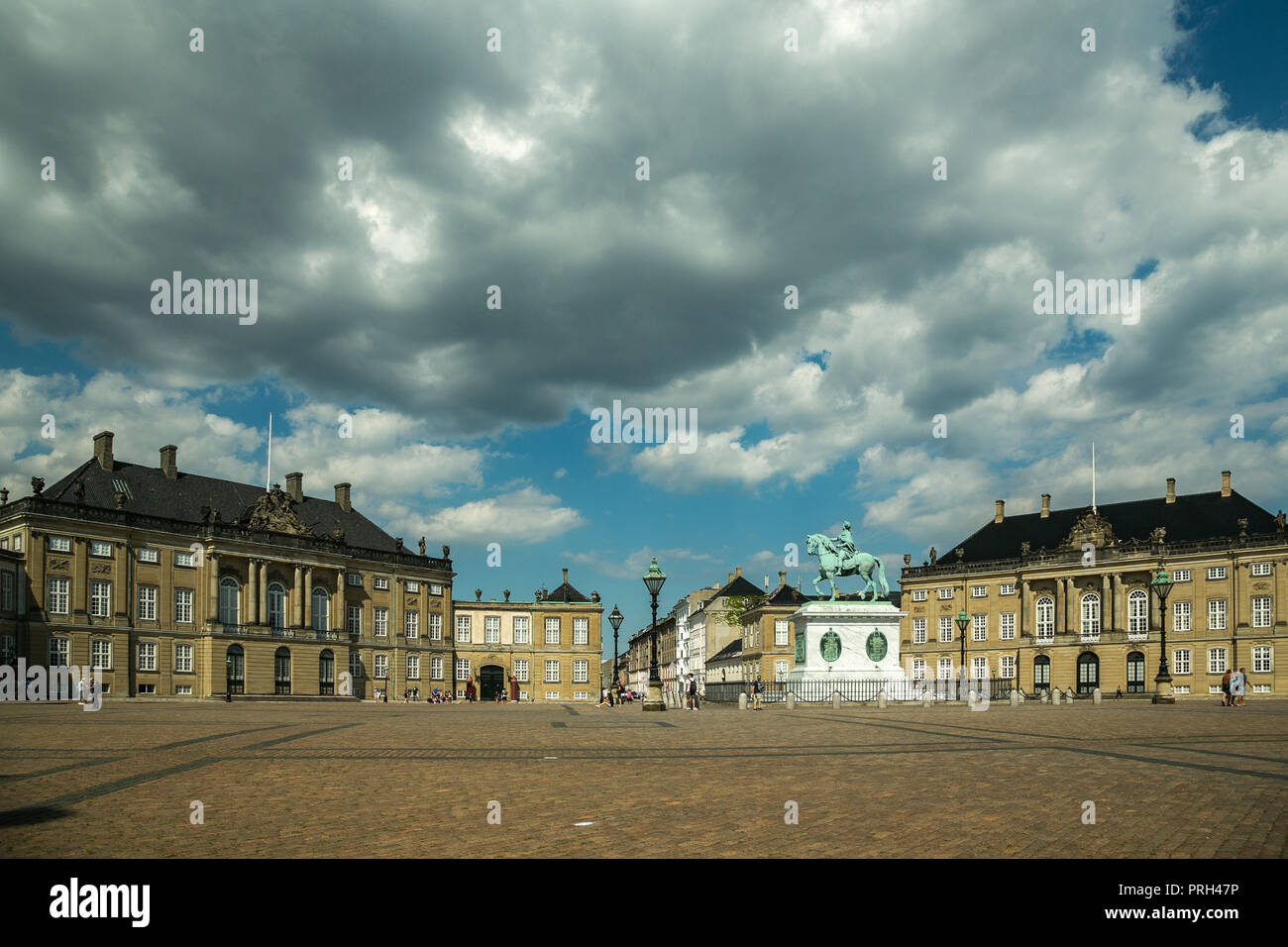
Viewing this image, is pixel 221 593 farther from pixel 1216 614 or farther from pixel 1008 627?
pixel 1216 614

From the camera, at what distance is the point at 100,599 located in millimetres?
69000

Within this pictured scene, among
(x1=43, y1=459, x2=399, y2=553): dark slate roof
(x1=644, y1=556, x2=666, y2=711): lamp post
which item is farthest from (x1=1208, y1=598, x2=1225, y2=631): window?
(x1=43, y1=459, x2=399, y2=553): dark slate roof

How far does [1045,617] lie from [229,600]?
6807cm

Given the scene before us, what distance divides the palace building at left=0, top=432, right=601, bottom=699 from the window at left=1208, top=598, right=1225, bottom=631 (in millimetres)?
54746

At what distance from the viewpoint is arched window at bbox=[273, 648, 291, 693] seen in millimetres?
78312

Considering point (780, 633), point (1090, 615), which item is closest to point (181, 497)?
point (780, 633)

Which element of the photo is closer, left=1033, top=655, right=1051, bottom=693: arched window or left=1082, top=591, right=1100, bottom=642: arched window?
left=1082, top=591, right=1100, bottom=642: arched window

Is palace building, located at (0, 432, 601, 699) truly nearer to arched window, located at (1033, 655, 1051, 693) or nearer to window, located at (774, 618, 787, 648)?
window, located at (774, 618, 787, 648)

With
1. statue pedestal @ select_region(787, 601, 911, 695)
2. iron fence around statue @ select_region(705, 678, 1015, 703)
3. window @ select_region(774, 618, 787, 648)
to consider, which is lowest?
window @ select_region(774, 618, 787, 648)

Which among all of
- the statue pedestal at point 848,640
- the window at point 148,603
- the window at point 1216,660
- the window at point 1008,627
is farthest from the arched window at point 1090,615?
the window at point 148,603

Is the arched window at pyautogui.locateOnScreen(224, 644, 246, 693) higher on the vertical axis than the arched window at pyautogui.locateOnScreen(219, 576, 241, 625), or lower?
lower
